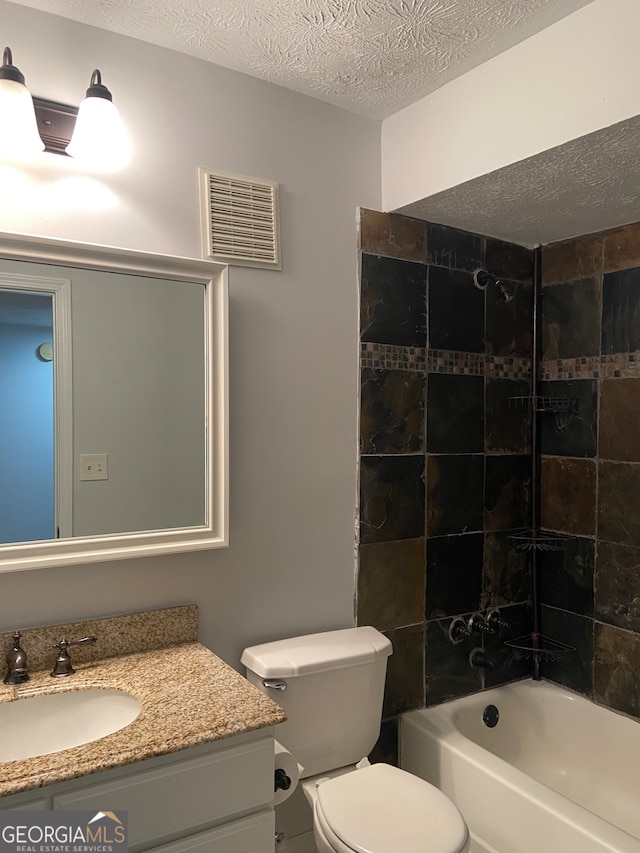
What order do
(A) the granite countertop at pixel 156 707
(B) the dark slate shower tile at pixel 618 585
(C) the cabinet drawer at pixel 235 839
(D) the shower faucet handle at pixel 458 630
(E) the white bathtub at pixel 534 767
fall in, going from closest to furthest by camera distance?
1. (A) the granite countertop at pixel 156 707
2. (C) the cabinet drawer at pixel 235 839
3. (E) the white bathtub at pixel 534 767
4. (B) the dark slate shower tile at pixel 618 585
5. (D) the shower faucet handle at pixel 458 630

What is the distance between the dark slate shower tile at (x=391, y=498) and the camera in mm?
2184

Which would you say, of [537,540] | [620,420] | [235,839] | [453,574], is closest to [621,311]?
[620,420]

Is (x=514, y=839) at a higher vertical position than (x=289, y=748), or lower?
lower

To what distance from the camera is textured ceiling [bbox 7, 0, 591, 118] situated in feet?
5.19

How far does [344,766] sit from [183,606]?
704 mm

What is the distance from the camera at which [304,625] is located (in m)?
2.10

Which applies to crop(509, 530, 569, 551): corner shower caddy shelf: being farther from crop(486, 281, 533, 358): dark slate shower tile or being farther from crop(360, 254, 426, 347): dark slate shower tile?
crop(360, 254, 426, 347): dark slate shower tile

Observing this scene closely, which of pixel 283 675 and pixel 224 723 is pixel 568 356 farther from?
pixel 224 723

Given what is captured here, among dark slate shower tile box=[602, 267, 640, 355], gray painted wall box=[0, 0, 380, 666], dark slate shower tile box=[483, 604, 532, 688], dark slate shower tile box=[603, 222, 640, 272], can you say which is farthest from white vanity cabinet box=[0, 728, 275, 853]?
dark slate shower tile box=[603, 222, 640, 272]

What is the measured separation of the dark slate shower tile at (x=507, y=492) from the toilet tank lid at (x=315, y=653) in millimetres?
719

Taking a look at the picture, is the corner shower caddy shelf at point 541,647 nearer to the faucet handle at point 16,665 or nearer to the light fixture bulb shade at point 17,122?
A: the faucet handle at point 16,665

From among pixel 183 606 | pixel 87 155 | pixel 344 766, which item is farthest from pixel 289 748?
pixel 87 155

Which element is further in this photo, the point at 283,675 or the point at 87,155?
the point at 283,675

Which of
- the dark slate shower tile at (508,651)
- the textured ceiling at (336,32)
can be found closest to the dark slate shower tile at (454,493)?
the dark slate shower tile at (508,651)
